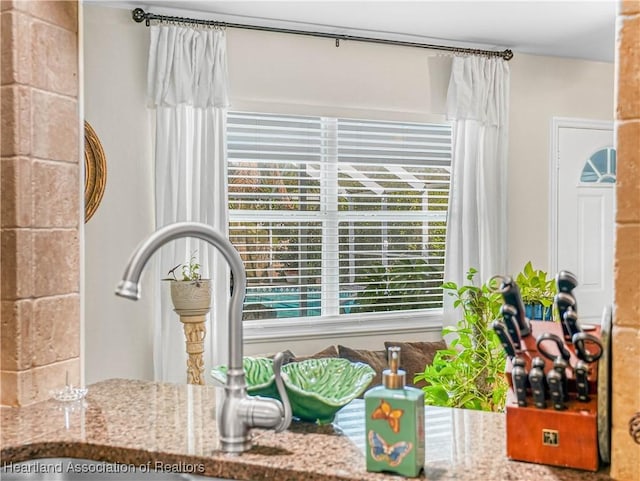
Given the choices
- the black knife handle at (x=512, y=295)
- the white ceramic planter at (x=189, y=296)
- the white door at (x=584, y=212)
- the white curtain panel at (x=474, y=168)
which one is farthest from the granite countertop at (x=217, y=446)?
the white door at (x=584, y=212)

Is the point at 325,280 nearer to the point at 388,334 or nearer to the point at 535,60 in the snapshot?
the point at 388,334

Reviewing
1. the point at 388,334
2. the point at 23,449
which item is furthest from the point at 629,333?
the point at 388,334

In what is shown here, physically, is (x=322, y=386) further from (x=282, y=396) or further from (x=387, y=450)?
(x=387, y=450)

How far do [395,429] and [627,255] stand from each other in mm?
419

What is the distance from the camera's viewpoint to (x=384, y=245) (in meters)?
4.17

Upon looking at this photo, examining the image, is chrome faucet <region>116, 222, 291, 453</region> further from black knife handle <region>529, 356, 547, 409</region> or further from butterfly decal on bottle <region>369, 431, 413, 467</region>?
black knife handle <region>529, 356, 547, 409</region>

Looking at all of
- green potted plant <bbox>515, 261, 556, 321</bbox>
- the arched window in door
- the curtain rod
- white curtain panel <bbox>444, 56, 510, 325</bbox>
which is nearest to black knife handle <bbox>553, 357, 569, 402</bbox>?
green potted plant <bbox>515, 261, 556, 321</bbox>

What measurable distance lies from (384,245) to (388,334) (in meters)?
0.53

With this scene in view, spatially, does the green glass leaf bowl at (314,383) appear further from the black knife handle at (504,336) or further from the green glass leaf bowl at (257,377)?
the black knife handle at (504,336)

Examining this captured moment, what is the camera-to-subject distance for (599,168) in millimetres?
4863

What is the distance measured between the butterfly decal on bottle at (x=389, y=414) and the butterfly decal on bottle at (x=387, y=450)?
0.02m

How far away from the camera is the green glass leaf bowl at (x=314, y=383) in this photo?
1.28 m

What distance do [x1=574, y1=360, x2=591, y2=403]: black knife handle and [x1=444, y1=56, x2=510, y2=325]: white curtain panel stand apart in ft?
10.6

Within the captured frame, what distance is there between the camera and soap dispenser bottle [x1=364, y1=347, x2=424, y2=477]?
1.04 meters
